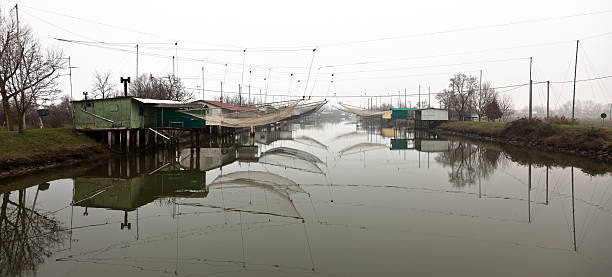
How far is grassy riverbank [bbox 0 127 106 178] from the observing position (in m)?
12.0

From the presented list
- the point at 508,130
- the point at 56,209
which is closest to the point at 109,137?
the point at 56,209

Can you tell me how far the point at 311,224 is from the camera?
6559 millimetres

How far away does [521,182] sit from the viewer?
10.5 meters

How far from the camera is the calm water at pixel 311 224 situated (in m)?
4.84

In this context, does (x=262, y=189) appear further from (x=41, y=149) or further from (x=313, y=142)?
(x=313, y=142)

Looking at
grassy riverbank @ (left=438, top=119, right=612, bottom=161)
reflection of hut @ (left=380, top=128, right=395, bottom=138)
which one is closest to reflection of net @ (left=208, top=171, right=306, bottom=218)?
grassy riverbank @ (left=438, top=119, right=612, bottom=161)

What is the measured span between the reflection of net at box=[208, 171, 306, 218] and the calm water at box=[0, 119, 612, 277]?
52 mm

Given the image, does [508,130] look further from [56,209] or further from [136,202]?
[56,209]

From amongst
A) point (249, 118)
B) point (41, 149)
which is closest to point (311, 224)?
point (41, 149)

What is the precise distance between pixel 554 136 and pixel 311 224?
783 inches

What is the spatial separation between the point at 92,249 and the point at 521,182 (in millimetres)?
11446

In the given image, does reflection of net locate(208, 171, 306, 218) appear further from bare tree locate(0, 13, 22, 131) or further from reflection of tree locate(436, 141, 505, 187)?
bare tree locate(0, 13, 22, 131)

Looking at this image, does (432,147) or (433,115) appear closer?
(432,147)

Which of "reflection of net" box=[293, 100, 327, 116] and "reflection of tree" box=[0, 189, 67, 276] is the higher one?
"reflection of net" box=[293, 100, 327, 116]
